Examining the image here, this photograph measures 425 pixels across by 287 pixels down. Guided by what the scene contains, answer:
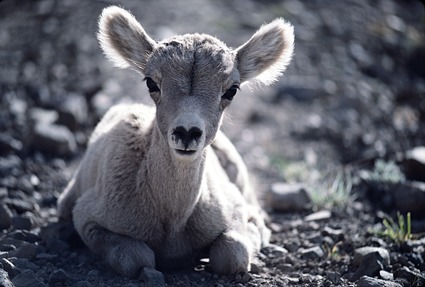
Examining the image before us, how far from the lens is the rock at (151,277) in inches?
276

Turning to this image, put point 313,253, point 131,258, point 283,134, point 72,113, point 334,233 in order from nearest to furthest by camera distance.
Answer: point 131,258 → point 313,253 → point 334,233 → point 72,113 → point 283,134

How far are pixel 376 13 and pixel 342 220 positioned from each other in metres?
16.8

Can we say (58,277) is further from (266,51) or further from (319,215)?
(319,215)

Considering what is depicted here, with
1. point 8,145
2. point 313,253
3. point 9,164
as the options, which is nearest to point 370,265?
point 313,253

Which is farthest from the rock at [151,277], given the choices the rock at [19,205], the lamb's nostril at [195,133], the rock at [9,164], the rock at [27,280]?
the rock at [9,164]

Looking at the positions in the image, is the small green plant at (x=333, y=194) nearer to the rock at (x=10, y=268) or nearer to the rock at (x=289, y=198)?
the rock at (x=289, y=198)

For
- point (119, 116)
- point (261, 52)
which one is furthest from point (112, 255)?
point (261, 52)

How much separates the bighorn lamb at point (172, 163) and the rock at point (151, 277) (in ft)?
0.55

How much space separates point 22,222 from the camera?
347 inches

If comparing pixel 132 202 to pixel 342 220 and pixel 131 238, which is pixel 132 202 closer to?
pixel 131 238

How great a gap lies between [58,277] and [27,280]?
0.37m

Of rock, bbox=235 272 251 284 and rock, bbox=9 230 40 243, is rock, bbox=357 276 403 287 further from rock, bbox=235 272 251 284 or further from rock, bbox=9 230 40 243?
rock, bbox=9 230 40 243

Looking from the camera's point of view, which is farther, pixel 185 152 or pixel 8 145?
pixel 8 145

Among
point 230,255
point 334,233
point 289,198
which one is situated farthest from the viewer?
point 289,198
